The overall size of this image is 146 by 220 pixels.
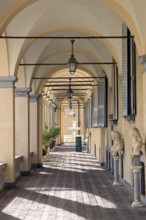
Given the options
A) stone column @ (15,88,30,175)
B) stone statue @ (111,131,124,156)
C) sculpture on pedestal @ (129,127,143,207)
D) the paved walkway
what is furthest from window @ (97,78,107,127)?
sculpture on pedestal @ (129,127,143,207)

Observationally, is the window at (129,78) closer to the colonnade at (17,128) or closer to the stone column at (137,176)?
the stone column at (137,176)

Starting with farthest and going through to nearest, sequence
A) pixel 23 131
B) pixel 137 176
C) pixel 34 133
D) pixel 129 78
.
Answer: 1. pixel 34 133
2. pixel 23 131
3. pixel 129 78
4. pixel 137 176

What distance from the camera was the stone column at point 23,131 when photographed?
Answer: 1883cm

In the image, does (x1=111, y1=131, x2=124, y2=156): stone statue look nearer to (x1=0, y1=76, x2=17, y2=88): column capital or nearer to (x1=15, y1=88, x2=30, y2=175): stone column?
(x1=0, y1=76, x2=17, y2=88): column capital

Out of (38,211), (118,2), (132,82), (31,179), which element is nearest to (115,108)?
(31,179)

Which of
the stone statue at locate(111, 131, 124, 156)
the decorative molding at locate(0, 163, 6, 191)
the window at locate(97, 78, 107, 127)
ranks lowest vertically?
the decorative molding at locate(0, 163, 6, 191)

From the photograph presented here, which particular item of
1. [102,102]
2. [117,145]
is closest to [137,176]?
[117,145]

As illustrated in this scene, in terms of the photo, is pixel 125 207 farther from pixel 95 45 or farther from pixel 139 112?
pixel 95 45

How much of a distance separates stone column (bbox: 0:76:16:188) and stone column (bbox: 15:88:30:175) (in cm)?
395

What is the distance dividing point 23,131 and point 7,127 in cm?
401

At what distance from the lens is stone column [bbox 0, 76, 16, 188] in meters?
14.8

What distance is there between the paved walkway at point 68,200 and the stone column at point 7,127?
56 centimetres

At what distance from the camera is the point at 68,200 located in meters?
11.7

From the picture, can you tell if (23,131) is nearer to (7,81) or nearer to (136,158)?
(7,81)
